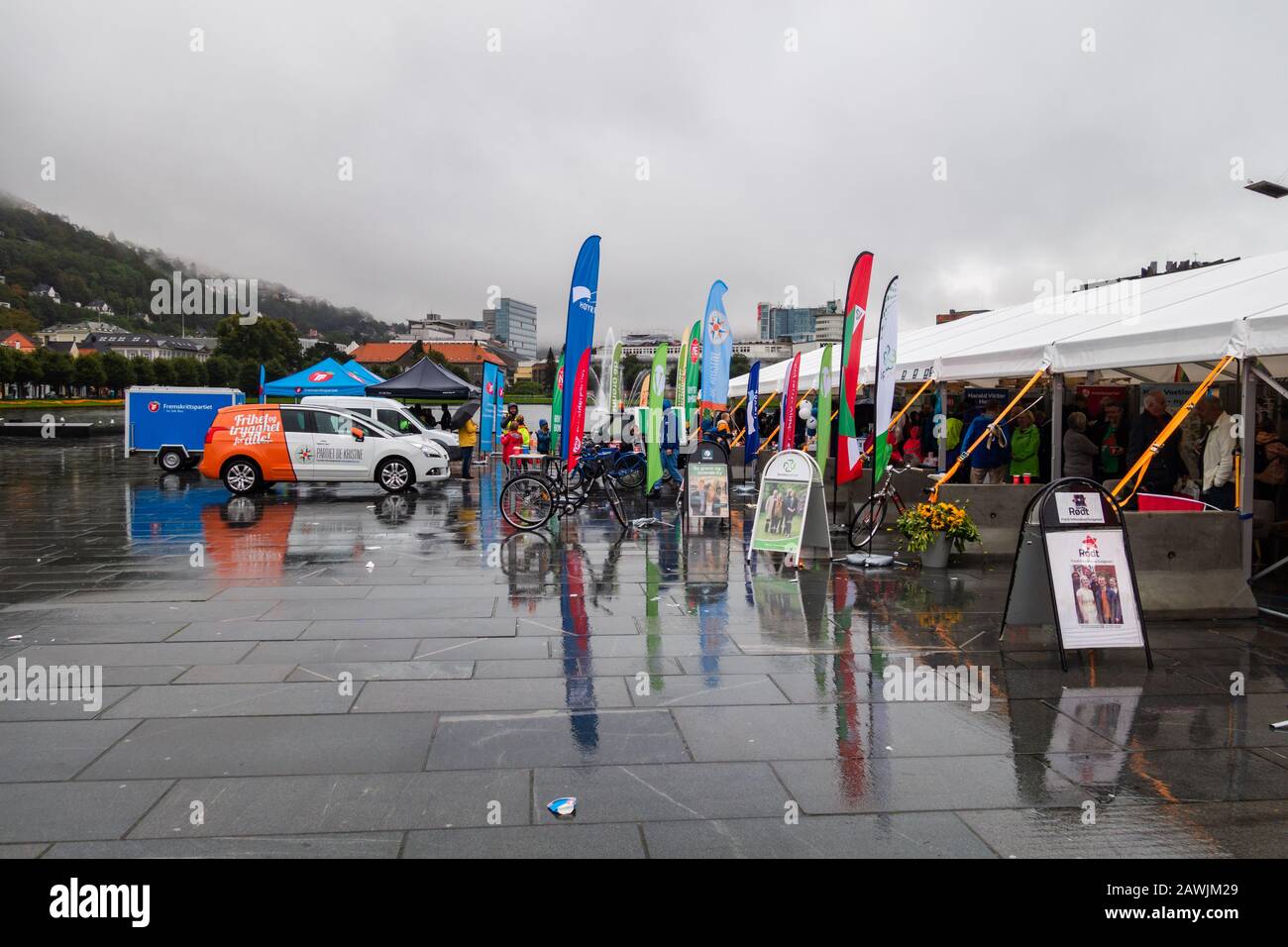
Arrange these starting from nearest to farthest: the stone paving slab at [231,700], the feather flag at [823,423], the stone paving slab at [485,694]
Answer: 1. the stone paving slab at [231,700]
2. the stone paving slab at [485,694]
3. the feather flag at [823,423]

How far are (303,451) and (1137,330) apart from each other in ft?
47.5

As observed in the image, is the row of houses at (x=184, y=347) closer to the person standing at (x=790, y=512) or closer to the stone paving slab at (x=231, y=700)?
the person standing at (x=790, y=512)

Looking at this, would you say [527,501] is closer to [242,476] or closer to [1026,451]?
[1026,451]

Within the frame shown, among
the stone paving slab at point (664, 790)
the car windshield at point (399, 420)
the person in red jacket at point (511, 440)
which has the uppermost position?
the car windshield at point (399, 420)

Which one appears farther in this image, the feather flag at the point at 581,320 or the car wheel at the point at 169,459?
the car wheel at the point at 169,459

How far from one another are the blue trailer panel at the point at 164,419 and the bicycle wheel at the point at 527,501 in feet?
45.8

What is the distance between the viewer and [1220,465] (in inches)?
352

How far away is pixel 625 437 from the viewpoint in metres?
26.4

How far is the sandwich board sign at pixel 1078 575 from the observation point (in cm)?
623

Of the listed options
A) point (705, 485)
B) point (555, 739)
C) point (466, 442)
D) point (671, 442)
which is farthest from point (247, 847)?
point (466, 442)

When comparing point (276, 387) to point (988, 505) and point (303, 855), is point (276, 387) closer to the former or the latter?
point (988, 505)

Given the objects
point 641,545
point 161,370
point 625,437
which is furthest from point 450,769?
point 161,370

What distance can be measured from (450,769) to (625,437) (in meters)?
22.1

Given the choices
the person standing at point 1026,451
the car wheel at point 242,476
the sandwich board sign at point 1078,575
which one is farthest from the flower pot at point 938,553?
the car wheel at point 242,476
